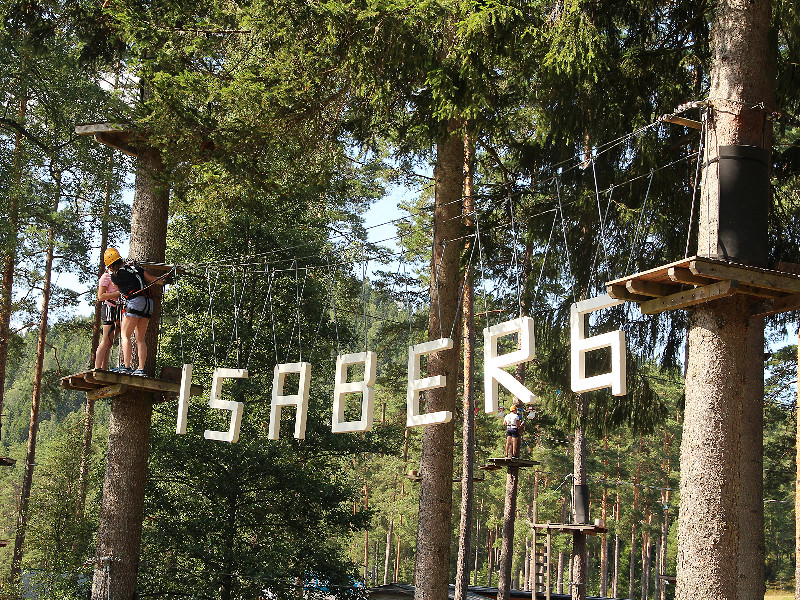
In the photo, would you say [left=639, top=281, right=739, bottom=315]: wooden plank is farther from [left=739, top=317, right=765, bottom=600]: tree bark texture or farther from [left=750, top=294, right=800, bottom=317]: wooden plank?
[left=739, top=317, right=765, bottom=600]: tree bark texture

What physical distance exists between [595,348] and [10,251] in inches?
463

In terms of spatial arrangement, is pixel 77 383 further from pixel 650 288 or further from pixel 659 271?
pixel 659 271

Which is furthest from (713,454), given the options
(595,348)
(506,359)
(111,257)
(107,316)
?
(107,316)

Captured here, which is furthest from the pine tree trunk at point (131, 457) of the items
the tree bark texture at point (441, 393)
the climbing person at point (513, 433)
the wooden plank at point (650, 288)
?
the climbing person at point (513, 433)

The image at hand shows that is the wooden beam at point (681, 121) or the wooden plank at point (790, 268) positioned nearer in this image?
the wooden plank at point (790, 268)

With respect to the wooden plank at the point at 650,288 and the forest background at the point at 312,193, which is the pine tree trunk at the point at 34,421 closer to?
the forest background at the point at 312,193

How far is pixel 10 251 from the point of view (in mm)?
15156

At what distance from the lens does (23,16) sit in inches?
492

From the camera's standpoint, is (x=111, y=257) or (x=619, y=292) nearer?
(x=619, y=292)

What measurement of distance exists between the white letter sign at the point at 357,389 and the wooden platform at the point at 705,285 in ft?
7.62

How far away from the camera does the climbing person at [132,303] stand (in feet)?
33.1

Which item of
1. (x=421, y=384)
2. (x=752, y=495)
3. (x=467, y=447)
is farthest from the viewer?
(x=467, y=447)

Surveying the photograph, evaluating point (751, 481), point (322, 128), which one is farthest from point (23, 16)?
point (751, 481)

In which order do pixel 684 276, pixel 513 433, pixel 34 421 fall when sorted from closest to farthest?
pixel 684 276, pixel 513 433, pixel 34 421
